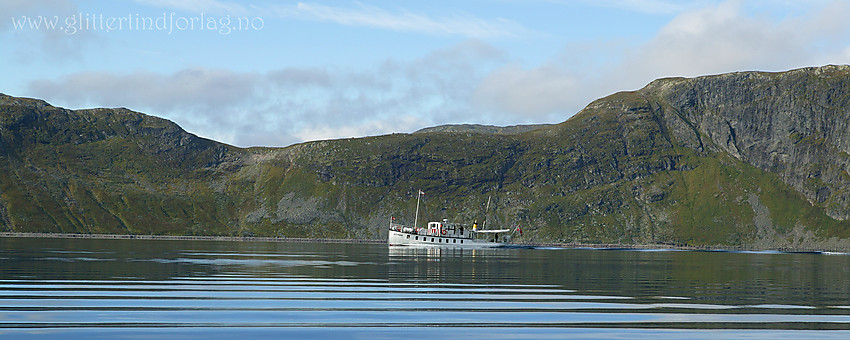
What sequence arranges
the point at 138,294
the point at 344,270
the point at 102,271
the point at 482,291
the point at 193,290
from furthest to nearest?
the point at 344,270 → the point at 102,271 → the point at 482,291 → the point at 193,290 → the point at 138,294

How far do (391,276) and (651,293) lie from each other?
74.4 feet

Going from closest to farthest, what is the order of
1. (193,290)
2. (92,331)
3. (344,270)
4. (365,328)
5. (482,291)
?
(92,331)
(365,328)
(193,290)
(482,291)
(344,270)

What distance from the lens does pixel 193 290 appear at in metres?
48.6

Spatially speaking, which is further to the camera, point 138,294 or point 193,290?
point 193,290

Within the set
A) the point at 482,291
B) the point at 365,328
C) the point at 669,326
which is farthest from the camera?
the point at 482,291

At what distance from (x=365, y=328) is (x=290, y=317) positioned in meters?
4.68

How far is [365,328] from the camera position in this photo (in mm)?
33156

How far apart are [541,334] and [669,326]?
692cm

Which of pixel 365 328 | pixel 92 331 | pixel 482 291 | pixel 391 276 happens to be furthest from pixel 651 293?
pixel 92 331

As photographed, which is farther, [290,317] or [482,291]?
[482,291]

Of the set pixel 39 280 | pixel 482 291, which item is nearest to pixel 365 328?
pixel 482 291

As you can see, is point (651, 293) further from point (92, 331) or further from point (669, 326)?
point (92, 331)

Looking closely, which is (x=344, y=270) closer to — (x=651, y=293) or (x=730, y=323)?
(x=651, y=293)

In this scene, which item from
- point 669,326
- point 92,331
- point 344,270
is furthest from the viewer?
point 344,270
